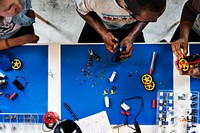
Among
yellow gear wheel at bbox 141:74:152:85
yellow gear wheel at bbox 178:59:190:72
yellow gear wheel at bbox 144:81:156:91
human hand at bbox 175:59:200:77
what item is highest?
yellow gear wheel at bbox 178:59:190:72

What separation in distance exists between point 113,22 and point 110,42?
0.12 meters

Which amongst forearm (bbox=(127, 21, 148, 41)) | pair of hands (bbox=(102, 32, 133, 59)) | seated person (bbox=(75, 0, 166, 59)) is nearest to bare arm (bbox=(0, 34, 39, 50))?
seated person (bbox=(75, 0, 166, 59))

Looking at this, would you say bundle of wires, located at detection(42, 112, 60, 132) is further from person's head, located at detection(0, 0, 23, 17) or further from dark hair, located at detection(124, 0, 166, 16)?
dark hair, located at detection(124, 0, 166, 16)

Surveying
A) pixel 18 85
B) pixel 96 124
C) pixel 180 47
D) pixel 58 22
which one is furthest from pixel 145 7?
pixel 58 22

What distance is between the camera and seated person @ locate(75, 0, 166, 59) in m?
1.37

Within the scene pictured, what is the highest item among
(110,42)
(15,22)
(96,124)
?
(15,22)

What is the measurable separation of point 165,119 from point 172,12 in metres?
0.78

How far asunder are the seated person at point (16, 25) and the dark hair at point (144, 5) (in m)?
0.49

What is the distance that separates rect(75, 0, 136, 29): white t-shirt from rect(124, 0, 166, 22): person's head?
0.60 feet

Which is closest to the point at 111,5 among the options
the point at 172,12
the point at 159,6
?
the point at 159,6

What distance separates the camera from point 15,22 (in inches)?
64.1

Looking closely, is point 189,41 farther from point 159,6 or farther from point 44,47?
point 44,47

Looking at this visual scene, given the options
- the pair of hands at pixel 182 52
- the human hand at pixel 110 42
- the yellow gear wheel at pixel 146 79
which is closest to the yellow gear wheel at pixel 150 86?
the yellow gear wheel at pixel 146 79

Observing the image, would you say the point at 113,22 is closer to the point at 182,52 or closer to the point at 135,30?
the point at 135,30
